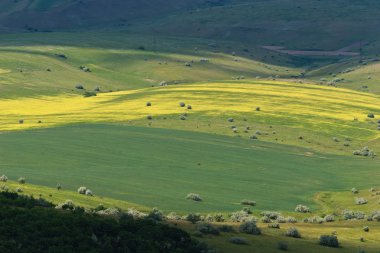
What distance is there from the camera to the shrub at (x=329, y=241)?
56500 millimetres

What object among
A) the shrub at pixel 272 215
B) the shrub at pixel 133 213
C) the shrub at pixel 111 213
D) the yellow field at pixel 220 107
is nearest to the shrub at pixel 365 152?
the yellow field at pixel 220 107

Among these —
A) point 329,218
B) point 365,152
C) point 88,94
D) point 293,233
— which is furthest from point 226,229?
point 88,94

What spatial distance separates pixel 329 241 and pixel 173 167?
36.4m

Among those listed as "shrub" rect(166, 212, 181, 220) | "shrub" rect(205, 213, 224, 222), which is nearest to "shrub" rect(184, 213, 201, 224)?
"shrub" rect(166, 212, 181, 220)

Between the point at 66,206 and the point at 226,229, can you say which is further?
the point at 226,229

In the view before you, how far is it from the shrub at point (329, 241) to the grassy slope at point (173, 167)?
48.7ft

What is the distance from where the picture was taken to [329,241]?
56.5m

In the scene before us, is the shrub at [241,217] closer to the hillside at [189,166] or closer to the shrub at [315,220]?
the hillside at [189,166]

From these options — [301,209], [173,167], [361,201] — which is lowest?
[301,209]

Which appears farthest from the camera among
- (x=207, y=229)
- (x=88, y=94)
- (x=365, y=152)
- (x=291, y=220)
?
(x=88, y=94)

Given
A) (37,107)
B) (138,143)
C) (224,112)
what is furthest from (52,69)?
(138,143)

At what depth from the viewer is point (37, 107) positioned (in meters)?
144

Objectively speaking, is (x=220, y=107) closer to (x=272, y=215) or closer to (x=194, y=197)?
(x=194, y=197)

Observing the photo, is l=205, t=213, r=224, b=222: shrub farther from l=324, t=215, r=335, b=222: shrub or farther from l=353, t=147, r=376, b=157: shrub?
l=353, t=147, r=376, b=157: shrub
